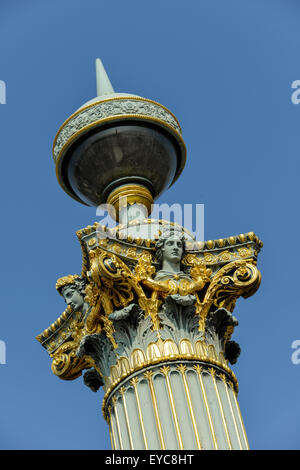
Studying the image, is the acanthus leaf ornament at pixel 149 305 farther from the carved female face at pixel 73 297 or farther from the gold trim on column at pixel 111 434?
the gold trim on column at pixel 111 434

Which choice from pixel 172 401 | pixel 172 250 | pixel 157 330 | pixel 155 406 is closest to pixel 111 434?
pixel 155 406

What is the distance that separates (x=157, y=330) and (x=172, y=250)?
2011 mm

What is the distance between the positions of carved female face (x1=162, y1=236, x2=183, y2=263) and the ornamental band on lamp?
22mm

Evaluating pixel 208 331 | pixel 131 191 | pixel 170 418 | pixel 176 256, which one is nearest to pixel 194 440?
pixel 170 418

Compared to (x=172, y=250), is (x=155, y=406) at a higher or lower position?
lower

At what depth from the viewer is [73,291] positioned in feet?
73.7

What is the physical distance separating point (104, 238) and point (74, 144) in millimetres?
4809

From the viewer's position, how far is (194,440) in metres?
19.0

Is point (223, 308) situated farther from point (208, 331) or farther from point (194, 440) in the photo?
point (194, 440)

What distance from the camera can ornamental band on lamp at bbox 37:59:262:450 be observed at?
19531 mm

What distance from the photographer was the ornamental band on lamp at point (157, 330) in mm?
19531

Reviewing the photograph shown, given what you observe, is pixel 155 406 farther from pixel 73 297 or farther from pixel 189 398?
pixel 73 297

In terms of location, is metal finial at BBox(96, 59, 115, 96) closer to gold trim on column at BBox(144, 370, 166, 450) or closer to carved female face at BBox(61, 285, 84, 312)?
carved female face at BBox(61, 285, 84, 312)

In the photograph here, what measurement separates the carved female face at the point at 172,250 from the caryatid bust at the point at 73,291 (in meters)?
1.97
